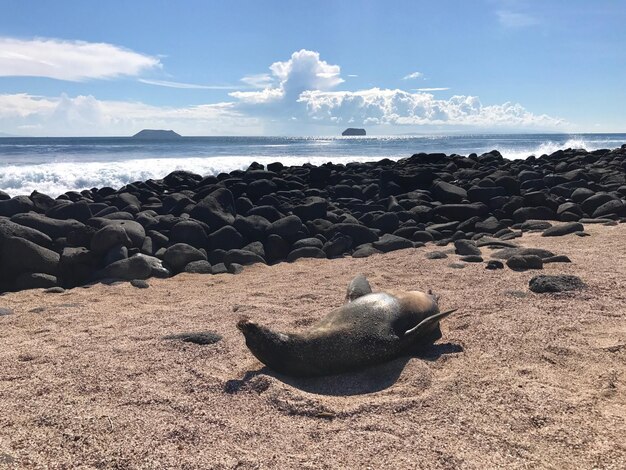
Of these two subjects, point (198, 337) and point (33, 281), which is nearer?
point (198, 337)

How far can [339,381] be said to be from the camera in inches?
131

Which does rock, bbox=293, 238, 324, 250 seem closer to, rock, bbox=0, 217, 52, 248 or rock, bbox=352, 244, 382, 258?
rock, bbox=352, 244, 382, 258

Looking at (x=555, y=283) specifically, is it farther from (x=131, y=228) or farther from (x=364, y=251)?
(x=131, y=228)

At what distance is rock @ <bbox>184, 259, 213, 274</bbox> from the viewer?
22.3 ft

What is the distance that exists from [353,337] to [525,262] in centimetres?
292

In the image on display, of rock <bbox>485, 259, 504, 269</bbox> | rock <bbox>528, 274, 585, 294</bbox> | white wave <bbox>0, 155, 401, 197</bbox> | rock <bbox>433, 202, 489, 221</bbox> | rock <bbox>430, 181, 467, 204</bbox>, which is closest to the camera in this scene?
rock <bbox>528, 274, 585, 294</bbox>

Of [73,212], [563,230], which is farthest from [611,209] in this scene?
[73,212]

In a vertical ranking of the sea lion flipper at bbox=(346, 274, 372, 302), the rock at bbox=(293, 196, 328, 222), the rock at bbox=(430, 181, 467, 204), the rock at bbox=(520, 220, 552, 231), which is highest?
the rock at bbox=(430, 181, 467, 204)

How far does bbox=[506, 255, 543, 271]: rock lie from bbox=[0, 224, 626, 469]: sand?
0.63 meters

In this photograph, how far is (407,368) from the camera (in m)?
3.43

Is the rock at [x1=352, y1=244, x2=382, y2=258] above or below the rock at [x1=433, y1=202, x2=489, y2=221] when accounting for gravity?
below

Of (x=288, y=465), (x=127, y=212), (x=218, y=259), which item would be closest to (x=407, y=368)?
(x=288, y=465)

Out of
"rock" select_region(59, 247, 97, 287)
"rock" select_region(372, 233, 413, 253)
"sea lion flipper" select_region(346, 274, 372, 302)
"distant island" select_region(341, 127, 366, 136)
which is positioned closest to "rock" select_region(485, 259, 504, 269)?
"rock" select_region(372, 233, 413, 253)

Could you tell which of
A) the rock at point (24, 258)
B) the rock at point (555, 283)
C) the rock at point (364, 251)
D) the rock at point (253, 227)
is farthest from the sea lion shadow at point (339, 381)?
the rock at point (253, 227)
